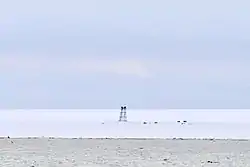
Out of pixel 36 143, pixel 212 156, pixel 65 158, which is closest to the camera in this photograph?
pixel 65 158

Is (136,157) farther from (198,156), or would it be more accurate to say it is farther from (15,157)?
(15,157)

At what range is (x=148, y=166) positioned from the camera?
2253 centimetres

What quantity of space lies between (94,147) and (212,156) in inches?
249

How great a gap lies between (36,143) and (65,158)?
8.62m

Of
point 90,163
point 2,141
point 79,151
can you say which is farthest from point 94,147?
point 90,163

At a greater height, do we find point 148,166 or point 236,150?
point 236,150

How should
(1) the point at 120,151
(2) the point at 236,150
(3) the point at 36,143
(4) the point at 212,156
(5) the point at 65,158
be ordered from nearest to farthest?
(5) the point at 65,158, (4) the point at 212,156, (1) the point at 120,151, (2) the point at 236,150, (3) the point at 36,143

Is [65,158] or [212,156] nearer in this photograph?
[65,158]

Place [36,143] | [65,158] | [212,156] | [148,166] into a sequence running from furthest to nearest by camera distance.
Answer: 1. [36,143]
2. [212,156]
3. [65,158]
4. [148,166]

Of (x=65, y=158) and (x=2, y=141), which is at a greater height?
(x=2, y=141)

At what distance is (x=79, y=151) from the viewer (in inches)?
1155

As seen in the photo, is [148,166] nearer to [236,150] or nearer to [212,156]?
[212,156]

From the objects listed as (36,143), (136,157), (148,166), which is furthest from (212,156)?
(36,143)

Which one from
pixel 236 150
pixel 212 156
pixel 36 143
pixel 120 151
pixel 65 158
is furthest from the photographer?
pixel 36 143
